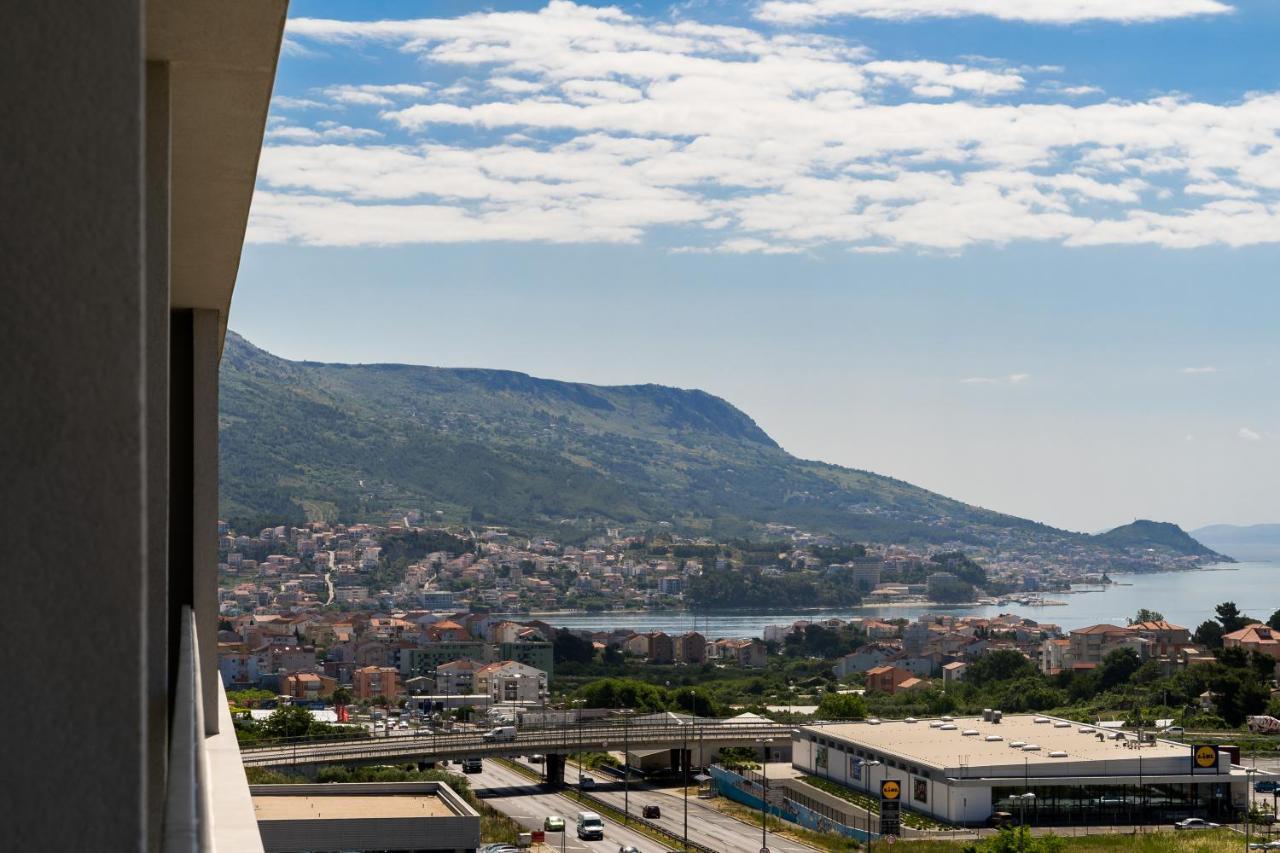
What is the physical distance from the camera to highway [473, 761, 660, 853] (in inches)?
695

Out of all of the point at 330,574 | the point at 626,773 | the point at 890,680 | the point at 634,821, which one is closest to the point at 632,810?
the point at 634,821

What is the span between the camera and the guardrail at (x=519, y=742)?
22.4 meters

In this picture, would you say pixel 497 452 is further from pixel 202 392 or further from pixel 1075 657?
pixel 202 392

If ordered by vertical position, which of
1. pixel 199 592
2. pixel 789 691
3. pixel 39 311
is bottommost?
pixel 789 691

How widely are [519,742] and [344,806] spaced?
12906 mm

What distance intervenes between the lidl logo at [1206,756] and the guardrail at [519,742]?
8.22 meters

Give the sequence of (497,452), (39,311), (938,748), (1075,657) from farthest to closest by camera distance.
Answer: (497,452)
(1075,657)
(938,748)
(39,311)

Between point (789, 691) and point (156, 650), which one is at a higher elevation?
point (156, 650)

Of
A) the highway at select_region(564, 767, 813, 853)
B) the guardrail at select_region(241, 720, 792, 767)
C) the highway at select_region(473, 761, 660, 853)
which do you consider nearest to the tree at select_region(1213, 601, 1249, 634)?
the guardrail at select_region(241, 720, 792, 767)

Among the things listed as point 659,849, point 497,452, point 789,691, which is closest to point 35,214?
point 659,849

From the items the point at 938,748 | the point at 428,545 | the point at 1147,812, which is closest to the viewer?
the point at 1147,812

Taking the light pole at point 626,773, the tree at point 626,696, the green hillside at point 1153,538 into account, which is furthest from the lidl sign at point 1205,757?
the green hillside at point 1153,538

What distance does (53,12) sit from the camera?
41 centimetres

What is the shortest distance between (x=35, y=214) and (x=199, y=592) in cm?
275
